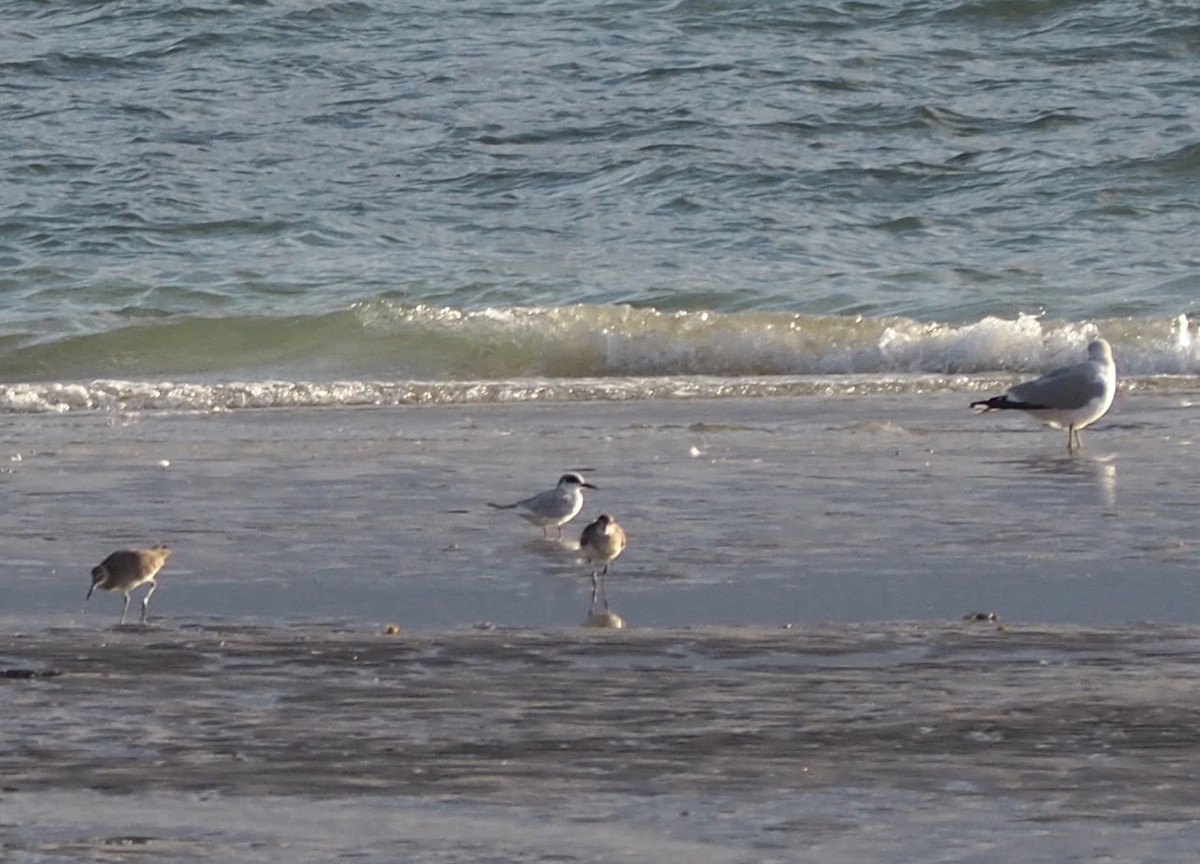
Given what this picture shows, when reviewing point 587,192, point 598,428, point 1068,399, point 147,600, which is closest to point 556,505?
point 147,600

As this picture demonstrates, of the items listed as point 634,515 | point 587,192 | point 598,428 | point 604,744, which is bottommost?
point 587,192

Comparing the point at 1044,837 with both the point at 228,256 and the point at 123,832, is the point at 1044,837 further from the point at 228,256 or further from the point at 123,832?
Answer: the point at 228,256

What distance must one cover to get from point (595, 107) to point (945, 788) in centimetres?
1494

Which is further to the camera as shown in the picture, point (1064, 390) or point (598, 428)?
point (598, 428)

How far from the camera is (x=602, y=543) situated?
587 cm

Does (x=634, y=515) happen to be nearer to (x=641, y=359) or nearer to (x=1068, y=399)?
(x=1068, y=399)

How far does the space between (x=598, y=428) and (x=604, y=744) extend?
5070mm

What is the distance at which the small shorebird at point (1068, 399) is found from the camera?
8586 mm

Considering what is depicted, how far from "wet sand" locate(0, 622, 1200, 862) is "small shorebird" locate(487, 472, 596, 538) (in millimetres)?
1393

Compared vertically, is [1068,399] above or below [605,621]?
below

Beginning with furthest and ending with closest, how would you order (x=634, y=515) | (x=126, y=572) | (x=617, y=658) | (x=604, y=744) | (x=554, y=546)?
1. (x=634, y=515)
2. (x=554, y=546)
3. (x=126, y=572)
4. (x=617, y=658)
5. (x=604, y=744)

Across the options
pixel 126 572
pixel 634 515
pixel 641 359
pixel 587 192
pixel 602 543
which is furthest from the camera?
pixel 587 192

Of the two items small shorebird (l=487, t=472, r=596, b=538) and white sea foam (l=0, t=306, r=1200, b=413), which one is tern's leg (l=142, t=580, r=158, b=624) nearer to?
small shorebird (l=487, t=472, r=596, b=538)

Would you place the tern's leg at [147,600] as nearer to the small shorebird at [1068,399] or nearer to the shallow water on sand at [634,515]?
the shallow water on sand at [634,515]
